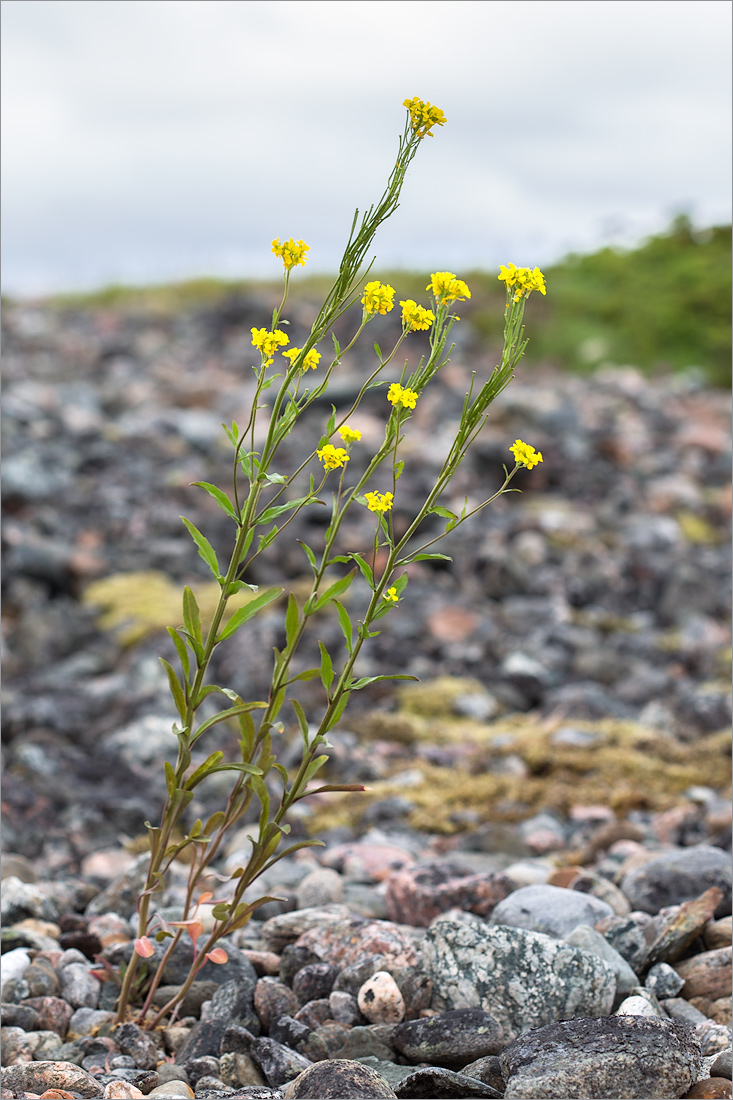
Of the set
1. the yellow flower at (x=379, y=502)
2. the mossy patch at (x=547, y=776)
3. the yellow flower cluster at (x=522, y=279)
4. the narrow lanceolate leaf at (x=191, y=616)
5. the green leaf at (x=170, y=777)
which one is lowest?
the mossy patch at (x=547, y=776)

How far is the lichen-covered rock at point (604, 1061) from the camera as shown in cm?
246

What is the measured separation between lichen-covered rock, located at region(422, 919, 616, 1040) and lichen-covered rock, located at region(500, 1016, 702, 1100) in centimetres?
32

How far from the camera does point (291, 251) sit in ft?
8.60

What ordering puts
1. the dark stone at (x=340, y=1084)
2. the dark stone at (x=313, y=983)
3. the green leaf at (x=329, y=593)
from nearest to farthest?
the dark stone at (x=340, y=1084), the green leaf at (x=329, y=593), the dark stone at (x=313, y=983)

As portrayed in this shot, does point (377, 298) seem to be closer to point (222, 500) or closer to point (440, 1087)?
point (222, 500)

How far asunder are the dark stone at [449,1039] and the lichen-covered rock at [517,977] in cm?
15

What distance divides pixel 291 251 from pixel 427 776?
13.0ft

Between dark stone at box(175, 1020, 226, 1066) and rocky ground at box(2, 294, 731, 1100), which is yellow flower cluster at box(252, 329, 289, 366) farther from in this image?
dark stone at box(175, 1020, 226, 1066)

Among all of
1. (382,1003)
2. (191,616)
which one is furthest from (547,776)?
(191,616)

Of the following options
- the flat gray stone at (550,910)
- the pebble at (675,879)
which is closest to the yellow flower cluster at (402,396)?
the flat gray stone at (550,910)

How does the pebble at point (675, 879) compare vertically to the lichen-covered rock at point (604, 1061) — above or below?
below

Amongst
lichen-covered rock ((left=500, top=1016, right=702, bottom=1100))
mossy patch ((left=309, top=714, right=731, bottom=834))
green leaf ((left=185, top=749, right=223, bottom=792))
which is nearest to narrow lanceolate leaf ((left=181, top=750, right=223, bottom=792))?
green leaf ((left=185, top=749, right=223, bottom=792))

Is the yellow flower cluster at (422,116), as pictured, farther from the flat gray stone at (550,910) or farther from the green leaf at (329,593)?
the flat gray stone at (550,910)

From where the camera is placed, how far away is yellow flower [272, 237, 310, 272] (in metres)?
2.62
